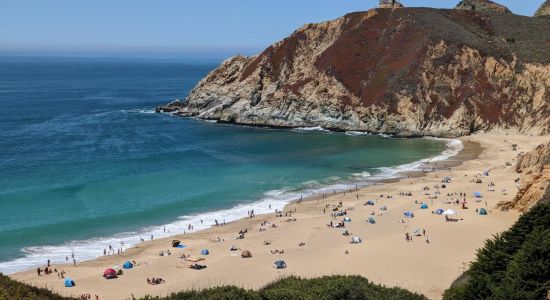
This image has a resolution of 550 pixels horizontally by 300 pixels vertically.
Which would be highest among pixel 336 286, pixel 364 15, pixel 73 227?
pixel 364 15

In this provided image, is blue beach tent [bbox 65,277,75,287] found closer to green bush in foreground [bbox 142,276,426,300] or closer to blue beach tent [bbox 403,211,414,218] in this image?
green bush in foreground [bbox 142,276,426,300]

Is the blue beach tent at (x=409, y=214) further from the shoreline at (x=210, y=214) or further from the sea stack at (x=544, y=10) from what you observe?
the sea stack at (x=544, y=10)

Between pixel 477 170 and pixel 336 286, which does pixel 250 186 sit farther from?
pixel 336 286

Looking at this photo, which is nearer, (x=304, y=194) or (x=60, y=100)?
(x=304, y=194)

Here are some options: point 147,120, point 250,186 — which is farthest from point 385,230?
point 147,120

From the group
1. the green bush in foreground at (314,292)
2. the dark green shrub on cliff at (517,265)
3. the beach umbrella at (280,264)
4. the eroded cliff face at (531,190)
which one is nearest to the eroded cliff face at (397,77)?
the eroded cliff face at (531,190)
